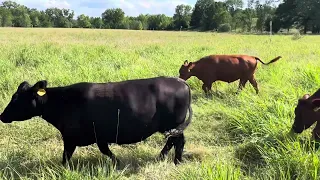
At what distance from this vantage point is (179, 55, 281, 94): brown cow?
25.9 feet

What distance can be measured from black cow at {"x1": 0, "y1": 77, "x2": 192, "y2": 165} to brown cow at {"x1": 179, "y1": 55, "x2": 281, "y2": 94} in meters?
3.81

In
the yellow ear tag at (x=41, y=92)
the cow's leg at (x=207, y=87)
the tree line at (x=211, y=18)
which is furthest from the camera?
the tree line at (x=211, y=18)

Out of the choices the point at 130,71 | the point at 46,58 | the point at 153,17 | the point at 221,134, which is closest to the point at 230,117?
the point at 221,134

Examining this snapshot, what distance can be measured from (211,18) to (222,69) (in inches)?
2928

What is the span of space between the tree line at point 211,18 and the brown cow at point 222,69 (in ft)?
161

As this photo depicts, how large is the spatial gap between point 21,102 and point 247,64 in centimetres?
536

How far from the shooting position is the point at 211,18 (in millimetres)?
80000

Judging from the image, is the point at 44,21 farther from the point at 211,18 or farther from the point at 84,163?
the point at 84,163

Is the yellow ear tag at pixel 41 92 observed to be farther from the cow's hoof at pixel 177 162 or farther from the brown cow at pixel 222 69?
the brown cow at pixel 222 69

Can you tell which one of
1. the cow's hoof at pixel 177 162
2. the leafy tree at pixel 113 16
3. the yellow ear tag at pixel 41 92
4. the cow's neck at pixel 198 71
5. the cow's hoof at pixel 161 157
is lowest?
the cow's hoof at pixel 177 162

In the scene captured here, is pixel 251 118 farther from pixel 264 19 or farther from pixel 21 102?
pixel 264 19

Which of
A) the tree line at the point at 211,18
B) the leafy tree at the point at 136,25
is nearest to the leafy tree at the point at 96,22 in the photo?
the tree line at the point at 211,18

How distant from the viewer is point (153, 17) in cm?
11369

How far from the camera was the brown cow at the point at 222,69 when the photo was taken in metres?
7.91
